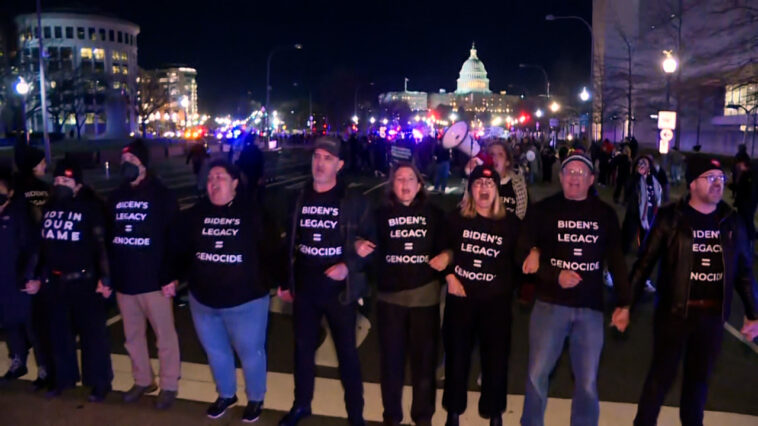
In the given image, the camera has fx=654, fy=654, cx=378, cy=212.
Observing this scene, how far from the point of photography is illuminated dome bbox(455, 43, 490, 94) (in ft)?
612

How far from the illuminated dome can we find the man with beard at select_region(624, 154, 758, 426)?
18573cm

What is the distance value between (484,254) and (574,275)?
22.7 inches

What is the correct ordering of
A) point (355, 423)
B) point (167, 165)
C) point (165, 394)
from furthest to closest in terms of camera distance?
point (167, 165)
point (165, 394)
point (355, 423)

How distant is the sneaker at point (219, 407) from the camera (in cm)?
481

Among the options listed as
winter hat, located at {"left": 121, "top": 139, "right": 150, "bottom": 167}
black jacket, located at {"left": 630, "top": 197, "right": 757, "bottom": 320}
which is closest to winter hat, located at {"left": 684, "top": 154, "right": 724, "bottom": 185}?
black jacket, located at {"left": 630, "top": 197, "right": 757, "bottom": 320}

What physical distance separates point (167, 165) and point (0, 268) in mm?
35769

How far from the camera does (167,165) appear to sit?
3962 cm

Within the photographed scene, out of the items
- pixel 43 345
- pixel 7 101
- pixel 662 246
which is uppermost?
pixel 7 101

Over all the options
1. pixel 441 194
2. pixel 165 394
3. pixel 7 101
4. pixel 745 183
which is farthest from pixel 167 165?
pixel 165 394

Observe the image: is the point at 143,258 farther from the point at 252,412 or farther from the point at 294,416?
the point at 294,416

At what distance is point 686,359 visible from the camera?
4316mm

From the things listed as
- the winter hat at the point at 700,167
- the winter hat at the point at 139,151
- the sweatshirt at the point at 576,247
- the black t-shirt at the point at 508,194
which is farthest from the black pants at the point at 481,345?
the winter hat at the point at 139,151

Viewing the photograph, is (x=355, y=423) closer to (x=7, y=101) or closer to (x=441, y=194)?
(x=441, y=194)

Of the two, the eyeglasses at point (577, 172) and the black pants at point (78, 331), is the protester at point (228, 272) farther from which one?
the eyeglasses at point (577, 172)
